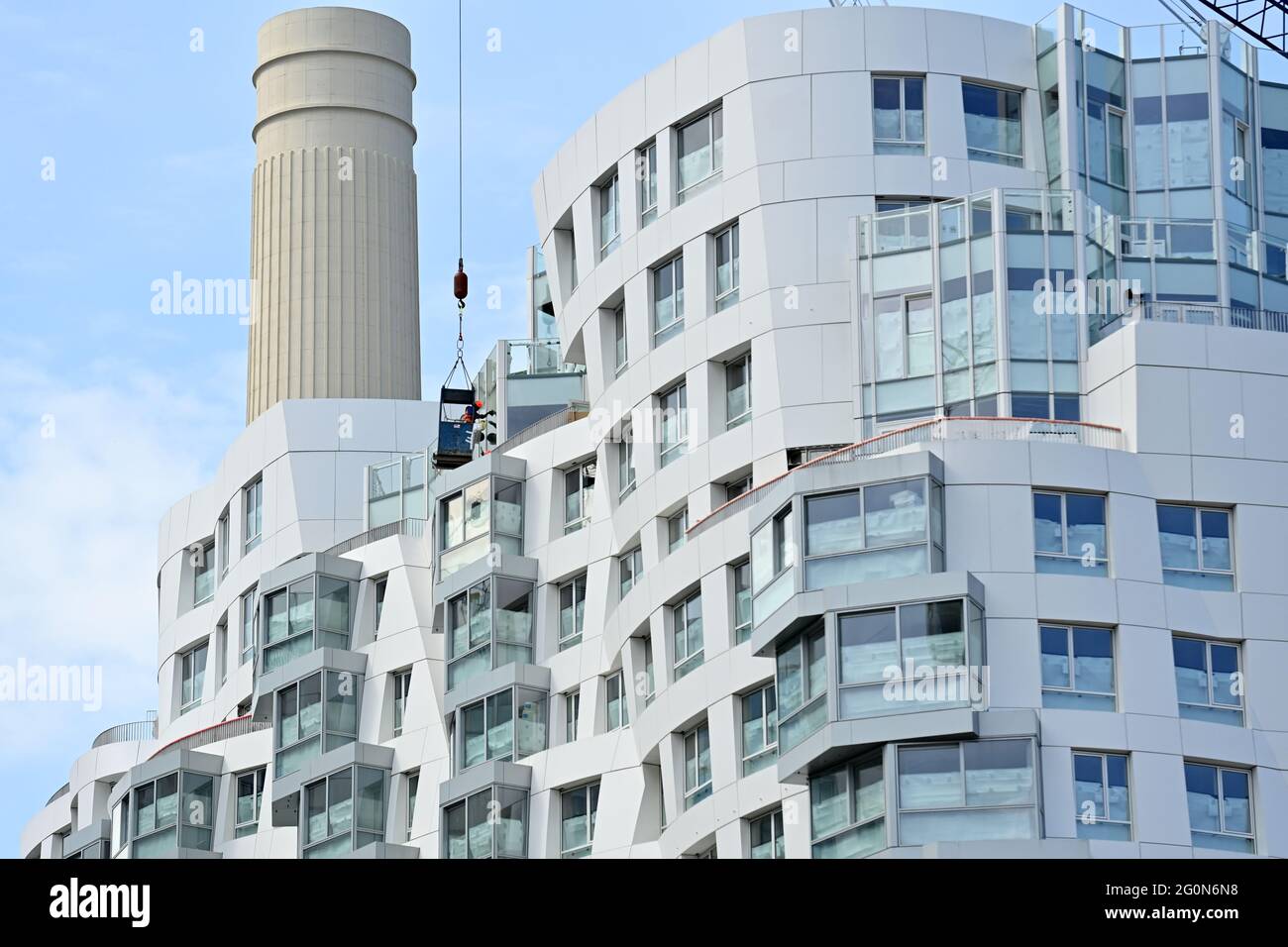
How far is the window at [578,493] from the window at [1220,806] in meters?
20.8

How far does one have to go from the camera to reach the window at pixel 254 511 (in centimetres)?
9131

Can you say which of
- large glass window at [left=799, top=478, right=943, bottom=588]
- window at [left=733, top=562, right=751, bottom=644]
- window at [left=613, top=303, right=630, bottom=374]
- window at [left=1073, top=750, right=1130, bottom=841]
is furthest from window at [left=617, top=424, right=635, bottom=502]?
window at [left=1073, top=750, right=1130, bottom=841]

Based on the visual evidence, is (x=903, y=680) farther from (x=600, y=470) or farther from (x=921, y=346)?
(x=600, y=470)

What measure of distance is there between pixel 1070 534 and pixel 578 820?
1686cm

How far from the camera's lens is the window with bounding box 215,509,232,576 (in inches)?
3703

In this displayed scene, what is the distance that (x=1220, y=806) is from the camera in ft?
202

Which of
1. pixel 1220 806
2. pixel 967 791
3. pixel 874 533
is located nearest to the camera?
pixel 967 791

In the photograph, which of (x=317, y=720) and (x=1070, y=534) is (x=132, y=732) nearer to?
(x=317, y=720)

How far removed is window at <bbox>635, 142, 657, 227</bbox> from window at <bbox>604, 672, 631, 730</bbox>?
1166cm

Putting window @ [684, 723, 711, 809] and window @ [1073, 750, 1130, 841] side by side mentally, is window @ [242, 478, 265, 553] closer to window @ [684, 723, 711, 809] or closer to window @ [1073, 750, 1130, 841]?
window @ [684, 723, 711, 809]

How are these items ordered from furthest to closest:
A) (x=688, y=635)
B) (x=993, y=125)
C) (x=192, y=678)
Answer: (x=192, y=678) → (x=993, y=125) → (x=688, y=635)

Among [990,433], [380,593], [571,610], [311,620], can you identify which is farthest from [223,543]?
[990,433]
